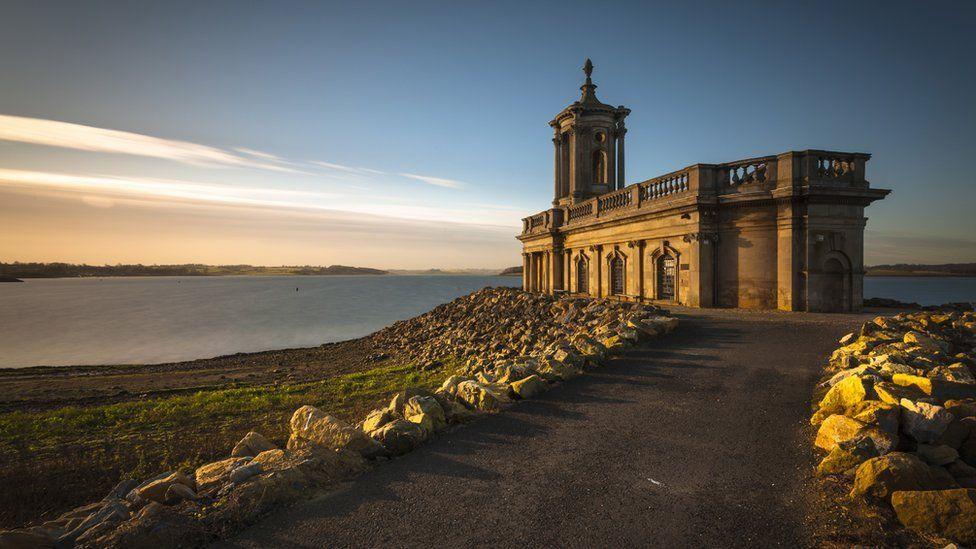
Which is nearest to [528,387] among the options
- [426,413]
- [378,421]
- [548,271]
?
[426,413]

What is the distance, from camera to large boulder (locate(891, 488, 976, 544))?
3871 mm

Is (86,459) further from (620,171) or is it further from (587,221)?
(620,171)

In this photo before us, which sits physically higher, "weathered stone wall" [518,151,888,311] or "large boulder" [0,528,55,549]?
"weathered stone wall" [518,151,888,311]

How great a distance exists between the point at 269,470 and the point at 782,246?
60.7ft

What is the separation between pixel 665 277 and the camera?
20625 millimetres

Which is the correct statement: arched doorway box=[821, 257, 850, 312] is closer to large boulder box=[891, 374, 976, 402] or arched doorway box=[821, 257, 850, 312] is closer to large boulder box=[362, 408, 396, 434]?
large boulder box=[891, 374, 976, 402]

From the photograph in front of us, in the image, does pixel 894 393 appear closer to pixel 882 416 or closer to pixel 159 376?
pixel 882 416

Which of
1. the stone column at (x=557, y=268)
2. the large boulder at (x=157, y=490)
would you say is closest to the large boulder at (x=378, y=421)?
the large boulder at (x=157, y=490)

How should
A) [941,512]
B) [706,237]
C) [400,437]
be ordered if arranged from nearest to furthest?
[941,512] → [400,437] → [706,237]

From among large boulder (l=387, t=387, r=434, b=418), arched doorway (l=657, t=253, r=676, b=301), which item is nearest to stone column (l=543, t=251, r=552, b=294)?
arched doorway (l=657, t=253, r=676, b=301)

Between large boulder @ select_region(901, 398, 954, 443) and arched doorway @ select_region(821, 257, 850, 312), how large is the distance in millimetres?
13537

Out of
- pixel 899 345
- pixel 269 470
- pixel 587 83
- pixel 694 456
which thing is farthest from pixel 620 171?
pixel 269 470

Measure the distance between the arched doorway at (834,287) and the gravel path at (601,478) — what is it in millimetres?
9795

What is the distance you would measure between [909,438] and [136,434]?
55.6ft
